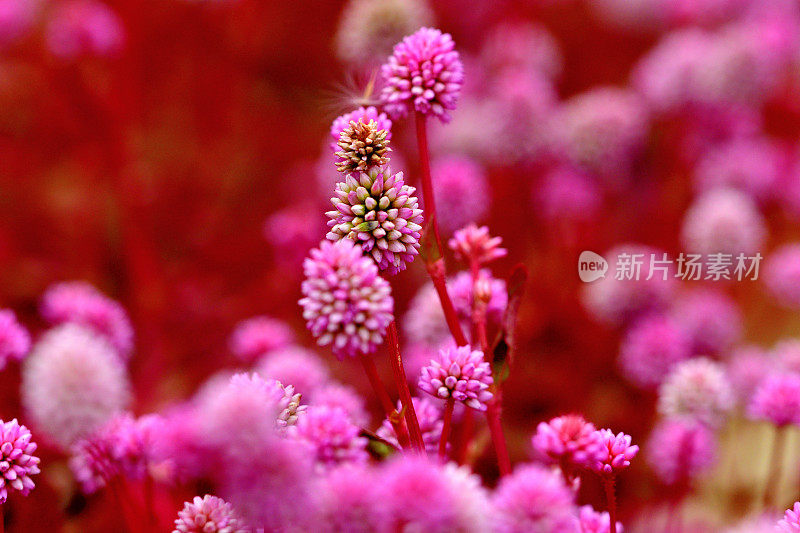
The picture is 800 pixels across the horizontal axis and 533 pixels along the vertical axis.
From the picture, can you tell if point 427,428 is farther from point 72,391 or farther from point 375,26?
point 375,26

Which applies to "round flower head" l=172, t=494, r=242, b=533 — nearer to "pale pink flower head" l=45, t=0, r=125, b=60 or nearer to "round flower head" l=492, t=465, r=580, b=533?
"round flower head" l=492, t=465, r=580, b=533

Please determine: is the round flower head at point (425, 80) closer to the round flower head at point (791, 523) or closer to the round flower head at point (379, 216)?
the round flower head at point (379, 216)

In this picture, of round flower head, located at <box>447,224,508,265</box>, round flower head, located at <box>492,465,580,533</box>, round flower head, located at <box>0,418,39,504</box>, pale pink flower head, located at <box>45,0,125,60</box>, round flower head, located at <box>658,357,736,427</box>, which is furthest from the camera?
pale pink flower head, located at <box>45,0,125,60</box>

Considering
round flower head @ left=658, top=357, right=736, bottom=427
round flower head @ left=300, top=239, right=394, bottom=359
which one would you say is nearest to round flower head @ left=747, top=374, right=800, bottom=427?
round flower head @ left=658, top=357, right=736, bottom=427

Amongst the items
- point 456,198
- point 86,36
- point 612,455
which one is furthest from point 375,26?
point 612,455

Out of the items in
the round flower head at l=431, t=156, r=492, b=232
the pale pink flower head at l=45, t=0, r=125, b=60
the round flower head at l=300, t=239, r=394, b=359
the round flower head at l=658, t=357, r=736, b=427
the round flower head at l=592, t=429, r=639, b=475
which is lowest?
the round flower head at l=592, t=429, r=639, b=475
